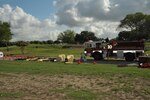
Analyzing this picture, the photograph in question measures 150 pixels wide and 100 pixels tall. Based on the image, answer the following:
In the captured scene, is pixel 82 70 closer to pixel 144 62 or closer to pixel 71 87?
pixel 144 62

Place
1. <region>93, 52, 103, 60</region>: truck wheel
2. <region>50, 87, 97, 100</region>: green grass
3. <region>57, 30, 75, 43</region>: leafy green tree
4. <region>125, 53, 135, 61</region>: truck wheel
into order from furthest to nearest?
<region>57, 30, 75, 43</region>: leafy green tree → <region>93, 52, 103, 60</region>: truck wheel → <region>125, 53, 135, 61</region>: truck wheel → <region>50, 87, 97, 100</region>: green grass

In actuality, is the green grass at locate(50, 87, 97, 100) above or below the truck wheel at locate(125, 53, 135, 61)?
below

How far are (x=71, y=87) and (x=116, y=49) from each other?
82.5ft

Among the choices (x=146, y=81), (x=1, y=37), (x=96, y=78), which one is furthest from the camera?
(x=1, y=37)

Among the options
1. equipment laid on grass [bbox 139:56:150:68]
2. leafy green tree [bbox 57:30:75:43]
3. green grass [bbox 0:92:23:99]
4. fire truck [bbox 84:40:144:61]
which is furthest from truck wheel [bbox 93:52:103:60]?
leafy green tree [bbox 57:30:75:43]

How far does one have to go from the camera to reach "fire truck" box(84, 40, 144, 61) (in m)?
40.0

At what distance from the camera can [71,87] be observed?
1672cm

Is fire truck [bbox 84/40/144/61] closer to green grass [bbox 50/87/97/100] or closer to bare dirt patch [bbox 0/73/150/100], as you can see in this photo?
bare dirt patch [bbox 0/73/150/100]

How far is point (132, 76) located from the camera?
65.5ft

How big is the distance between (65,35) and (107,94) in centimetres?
16158

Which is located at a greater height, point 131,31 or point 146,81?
point 131,31

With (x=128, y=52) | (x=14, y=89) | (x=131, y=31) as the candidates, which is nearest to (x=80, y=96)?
(x=14, y=89)

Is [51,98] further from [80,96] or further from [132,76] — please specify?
[132,76]

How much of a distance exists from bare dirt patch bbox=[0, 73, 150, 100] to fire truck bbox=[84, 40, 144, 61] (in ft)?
66.2
